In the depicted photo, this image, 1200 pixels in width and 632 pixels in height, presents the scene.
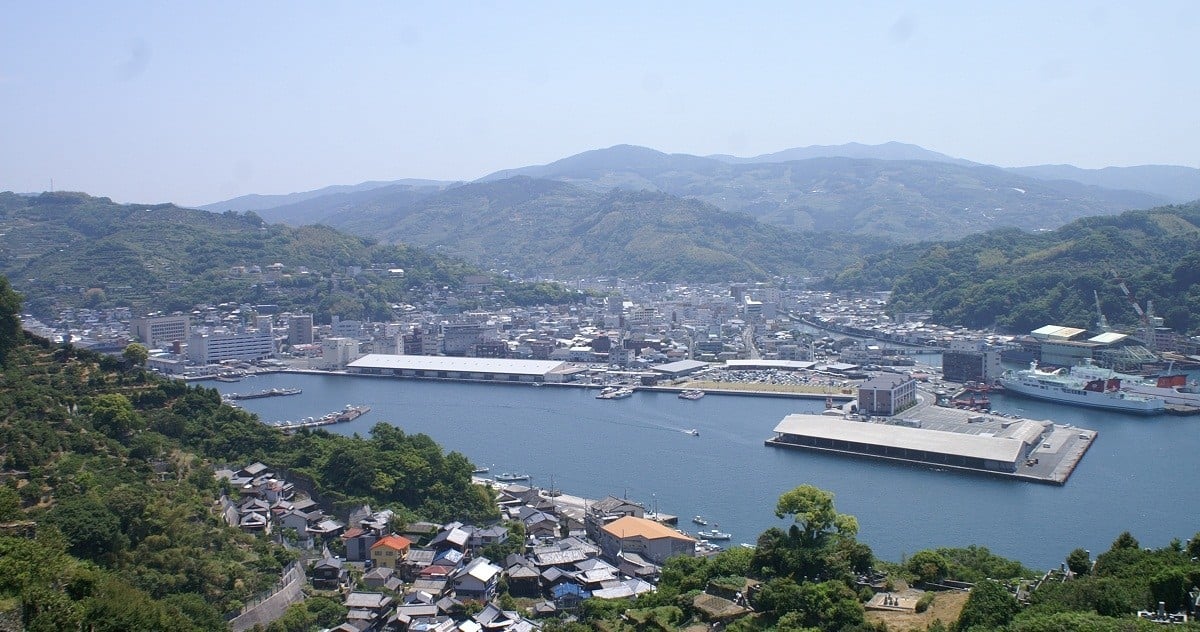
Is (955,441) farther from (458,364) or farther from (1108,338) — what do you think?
(458,364)

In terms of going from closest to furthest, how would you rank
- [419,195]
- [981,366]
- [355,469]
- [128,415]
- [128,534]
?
[128,534] < [128,415] < [355,469] < [981,366] < [419,195]

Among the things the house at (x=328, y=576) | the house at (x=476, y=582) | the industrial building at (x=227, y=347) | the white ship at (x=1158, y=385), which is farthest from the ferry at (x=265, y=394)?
the white ship at (x=1158, y=385)

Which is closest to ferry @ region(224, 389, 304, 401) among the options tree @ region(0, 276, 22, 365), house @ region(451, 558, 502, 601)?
tree @ region(0, 276, 22, 365)

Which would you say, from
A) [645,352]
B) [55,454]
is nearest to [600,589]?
[55,454]

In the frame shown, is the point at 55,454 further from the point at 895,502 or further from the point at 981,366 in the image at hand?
the point at 981,366

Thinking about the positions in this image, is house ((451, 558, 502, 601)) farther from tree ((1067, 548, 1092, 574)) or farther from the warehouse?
the warehouse

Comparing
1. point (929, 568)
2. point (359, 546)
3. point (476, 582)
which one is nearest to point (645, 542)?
point (476, 582)

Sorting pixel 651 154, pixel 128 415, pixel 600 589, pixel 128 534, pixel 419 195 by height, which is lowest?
pixel 600 589
